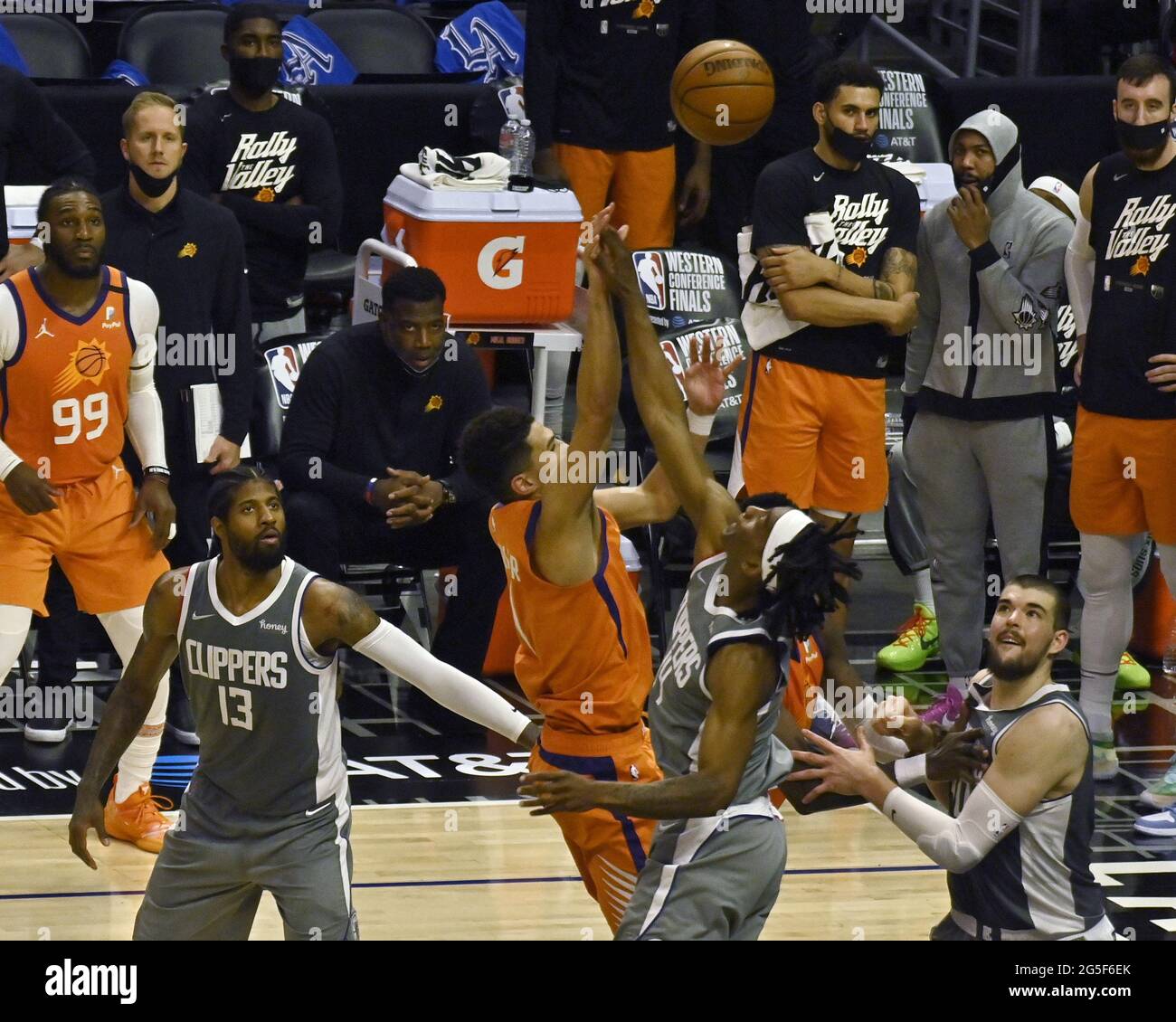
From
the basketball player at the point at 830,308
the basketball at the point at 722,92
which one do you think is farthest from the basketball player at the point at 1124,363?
the basketball at the point at 722,92

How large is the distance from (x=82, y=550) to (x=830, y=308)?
2700mm

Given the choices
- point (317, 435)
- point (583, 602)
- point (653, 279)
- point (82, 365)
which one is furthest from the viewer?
point (653, 279)

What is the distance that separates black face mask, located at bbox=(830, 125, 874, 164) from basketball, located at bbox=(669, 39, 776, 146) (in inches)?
33.6

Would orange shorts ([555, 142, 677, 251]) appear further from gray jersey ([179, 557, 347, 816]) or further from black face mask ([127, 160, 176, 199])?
gray jersey ([179, 557, 347, 816])

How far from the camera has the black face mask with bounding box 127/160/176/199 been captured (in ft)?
24.7

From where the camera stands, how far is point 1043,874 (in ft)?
16.5

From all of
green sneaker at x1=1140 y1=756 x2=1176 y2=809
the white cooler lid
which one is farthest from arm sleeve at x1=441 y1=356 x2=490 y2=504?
green sneaker at x1=1140 y1=756 x2=1176 y2=809

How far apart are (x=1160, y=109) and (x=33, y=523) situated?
390 cm

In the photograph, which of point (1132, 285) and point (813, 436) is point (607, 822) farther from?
point (1132, 285)

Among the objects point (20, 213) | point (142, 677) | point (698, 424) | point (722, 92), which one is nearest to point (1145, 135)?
point (722, 92)

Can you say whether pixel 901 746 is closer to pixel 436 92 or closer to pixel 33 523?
pixel 33 523
